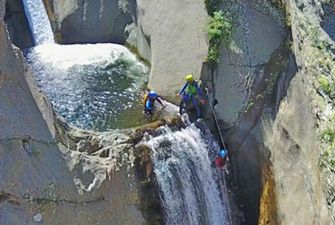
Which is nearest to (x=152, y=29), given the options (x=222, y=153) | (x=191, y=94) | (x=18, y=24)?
(x=191, y=94)

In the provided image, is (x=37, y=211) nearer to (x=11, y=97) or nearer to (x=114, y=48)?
(x=11, y=97)

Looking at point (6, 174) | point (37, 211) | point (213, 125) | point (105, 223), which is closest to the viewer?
point (6, 174)

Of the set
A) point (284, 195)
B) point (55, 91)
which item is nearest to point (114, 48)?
point (55, 91)

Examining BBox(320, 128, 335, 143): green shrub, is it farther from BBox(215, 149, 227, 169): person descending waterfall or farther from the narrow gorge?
BBox(215, 149, 227, 169): person descending waterfall

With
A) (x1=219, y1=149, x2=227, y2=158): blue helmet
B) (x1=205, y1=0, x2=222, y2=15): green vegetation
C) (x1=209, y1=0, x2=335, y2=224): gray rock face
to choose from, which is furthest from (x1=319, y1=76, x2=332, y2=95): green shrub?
(x1=205, y1=0, x2=222, y2=15): green vegetation

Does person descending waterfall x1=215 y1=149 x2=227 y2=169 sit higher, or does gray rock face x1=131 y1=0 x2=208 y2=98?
gray rock face x1=131 y1=0 x2=208 y2=98

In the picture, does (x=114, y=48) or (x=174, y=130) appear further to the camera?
(x=114, y=48)
